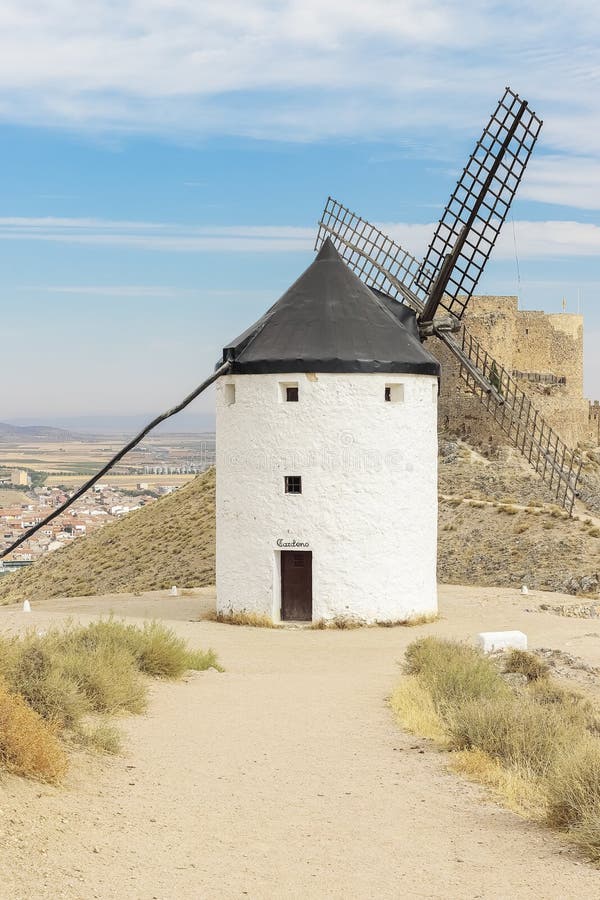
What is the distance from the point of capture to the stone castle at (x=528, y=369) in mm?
39625

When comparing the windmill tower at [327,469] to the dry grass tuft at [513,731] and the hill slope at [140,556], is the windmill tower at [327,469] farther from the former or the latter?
the hill slope at [140,556]

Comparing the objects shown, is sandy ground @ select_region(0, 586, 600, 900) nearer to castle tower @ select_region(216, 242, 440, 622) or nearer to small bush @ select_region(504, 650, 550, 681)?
small bush @ select_region(504, 650, 550, 681)

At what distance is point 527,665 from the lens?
46.9 feet

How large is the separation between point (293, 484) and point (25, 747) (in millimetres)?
11337

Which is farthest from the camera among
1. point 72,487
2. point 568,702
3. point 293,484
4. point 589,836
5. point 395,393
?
point 72,487

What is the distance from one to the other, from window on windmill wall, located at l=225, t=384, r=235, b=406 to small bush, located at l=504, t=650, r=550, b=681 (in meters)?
7.26

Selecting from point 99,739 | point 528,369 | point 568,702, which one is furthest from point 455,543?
point 99,739

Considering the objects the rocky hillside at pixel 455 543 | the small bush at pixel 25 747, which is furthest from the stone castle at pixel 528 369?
the small bush at pixel 25 747

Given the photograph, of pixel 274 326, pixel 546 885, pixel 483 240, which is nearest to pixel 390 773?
pixel 546 885

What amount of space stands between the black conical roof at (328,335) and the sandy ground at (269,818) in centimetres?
724

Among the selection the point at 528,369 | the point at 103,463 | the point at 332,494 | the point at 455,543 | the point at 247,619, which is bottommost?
the point at 247,619

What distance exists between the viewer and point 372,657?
15.9 meters

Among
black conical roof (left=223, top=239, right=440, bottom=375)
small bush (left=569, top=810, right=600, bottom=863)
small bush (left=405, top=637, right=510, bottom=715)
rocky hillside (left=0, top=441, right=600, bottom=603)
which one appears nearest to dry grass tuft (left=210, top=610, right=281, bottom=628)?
black conical roof (left=223, top=239, right=440, bottom=375)

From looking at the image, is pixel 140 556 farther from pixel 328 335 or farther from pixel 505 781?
pixel 505 781
